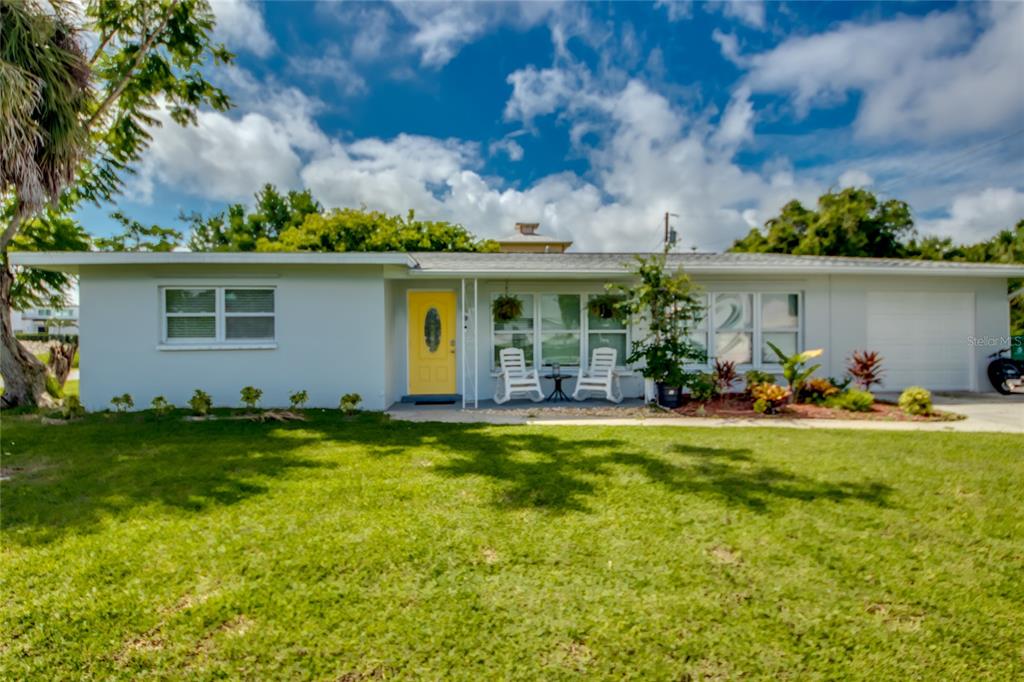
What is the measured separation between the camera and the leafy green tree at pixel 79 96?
239 inches

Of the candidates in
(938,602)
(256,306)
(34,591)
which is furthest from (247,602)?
(256,306)

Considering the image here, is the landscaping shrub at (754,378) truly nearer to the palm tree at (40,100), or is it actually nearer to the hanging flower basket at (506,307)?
the hanging flower basket at (506,307)

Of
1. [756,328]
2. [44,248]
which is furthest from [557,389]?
[44,248]

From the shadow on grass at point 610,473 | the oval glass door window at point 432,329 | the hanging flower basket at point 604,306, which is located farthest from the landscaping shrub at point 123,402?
the hanging flower basket at point 604,306

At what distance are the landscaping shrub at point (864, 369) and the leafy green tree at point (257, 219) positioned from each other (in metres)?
32.8

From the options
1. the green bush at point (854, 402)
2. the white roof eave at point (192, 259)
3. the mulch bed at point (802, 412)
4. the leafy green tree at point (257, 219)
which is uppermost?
the leafy green tree at point (257, 219)

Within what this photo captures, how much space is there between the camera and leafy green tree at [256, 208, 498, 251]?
26.3m

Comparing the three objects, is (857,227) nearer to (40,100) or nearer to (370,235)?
(370,235)

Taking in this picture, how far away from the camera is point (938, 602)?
2742 millimetres

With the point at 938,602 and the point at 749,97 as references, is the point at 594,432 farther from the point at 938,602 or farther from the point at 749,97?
the point at 749,97

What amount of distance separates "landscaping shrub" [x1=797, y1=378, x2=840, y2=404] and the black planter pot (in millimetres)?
2466

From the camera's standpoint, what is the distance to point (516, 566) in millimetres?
3148

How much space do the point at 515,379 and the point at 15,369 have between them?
10003 millimetres

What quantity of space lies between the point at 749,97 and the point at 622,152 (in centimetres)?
359
